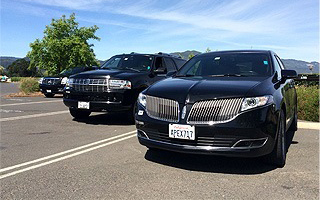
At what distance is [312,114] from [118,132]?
19.3 feet

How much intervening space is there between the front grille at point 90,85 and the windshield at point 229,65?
7.35 feet

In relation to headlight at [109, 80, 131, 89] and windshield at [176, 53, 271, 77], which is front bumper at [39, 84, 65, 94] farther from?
windshield at [176, 53, 271, 77]

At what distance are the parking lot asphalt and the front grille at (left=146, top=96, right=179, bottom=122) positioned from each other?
673mm

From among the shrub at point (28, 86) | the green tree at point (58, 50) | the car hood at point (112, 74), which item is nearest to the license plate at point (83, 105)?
the car hood at point (112, 74)

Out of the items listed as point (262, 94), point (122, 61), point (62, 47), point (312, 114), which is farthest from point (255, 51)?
point (62, 47)

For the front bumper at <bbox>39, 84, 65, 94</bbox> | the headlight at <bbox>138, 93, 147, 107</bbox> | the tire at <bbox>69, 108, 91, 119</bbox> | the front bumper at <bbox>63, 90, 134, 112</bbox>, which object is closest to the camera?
the headlight at <bbox>138, 93, 147, 107</bbox>

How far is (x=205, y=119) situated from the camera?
335 cm

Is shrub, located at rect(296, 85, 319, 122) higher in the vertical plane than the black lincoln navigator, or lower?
lower

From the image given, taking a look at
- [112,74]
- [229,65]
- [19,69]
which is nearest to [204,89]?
[229,65]

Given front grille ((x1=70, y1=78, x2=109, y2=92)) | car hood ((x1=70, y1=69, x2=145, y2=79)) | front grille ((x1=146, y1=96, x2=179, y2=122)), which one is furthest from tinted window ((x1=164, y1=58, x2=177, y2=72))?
front grille ((x1=146, y1=96, x2=179, y2=122))

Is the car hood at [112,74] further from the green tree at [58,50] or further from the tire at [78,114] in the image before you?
the green tree at [58,50]

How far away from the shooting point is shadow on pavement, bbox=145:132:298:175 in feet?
12.0

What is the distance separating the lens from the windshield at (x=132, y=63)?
25.3 feet

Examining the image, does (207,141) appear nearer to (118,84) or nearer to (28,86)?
(118,84)
